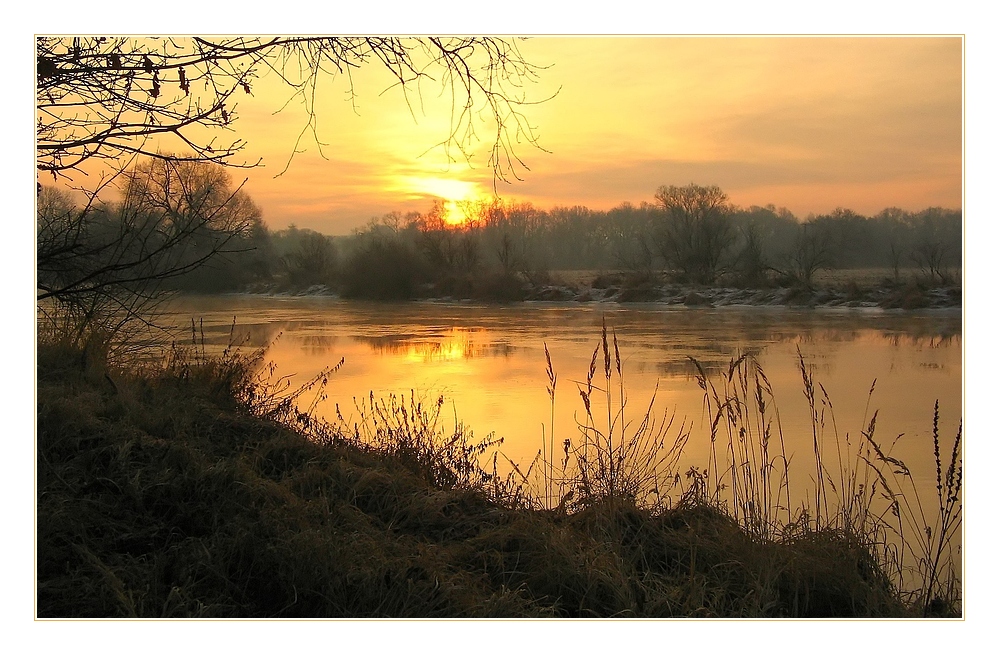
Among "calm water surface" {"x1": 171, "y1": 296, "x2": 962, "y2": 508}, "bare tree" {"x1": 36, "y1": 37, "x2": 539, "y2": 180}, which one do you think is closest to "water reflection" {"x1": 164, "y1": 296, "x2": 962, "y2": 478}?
"calm water surface" {"x1": 171, "y1": 296, "x2": 962, "y2": 508}

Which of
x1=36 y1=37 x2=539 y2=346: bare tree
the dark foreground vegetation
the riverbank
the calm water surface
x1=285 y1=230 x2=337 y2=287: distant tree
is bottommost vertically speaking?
the dark foreground vegetation

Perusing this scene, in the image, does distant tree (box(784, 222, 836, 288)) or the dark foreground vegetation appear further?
distant tree (box(784, 222, 836, 288))

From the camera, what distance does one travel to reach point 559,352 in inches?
140

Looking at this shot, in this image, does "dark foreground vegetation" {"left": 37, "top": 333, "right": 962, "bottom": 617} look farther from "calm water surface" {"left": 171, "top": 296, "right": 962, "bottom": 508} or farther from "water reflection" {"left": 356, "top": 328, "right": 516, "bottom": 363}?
"water reflection" {"left": 356, "top": 328, "right": 516, "bottom": 363}

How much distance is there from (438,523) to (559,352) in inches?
39.2

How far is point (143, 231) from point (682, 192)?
2533 millimetres

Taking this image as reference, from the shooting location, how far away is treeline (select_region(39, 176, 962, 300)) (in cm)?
351

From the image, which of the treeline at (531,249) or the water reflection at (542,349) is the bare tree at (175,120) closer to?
the treeline at (531,249)

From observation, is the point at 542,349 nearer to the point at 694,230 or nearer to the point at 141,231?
the point at 694,230

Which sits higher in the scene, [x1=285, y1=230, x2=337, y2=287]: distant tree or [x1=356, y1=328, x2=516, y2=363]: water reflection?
[x1=285, y1=230, x2=337, y2=287]: distant tree

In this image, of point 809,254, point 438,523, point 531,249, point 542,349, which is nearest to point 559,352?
point 542,349

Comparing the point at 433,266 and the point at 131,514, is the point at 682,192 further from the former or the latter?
the point at 131,514

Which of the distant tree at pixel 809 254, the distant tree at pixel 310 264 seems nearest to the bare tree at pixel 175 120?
the distant tree at pixel 310 264
